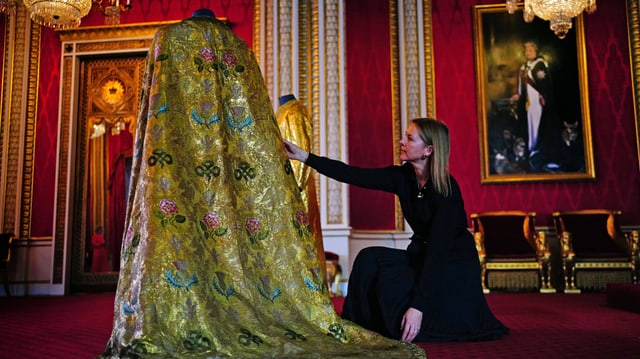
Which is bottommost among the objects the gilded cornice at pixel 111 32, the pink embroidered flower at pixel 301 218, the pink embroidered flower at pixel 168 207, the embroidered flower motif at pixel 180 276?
the embroidered flower motif at pixel 180 276

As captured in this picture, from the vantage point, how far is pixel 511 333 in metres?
3.23

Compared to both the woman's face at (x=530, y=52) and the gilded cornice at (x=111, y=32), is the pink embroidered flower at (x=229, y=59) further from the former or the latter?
the woman's face at (x=530, y=52)

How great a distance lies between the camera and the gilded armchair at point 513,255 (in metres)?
6.85

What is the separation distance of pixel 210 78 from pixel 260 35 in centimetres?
554

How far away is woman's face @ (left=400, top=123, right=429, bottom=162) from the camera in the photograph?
2990mm

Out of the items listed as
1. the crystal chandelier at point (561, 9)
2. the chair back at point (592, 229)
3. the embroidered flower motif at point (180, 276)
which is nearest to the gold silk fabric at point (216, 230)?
the embroidered flower motif at point (180, 276)

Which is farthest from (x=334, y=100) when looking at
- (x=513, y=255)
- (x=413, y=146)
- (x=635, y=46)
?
(x=413, y=146)

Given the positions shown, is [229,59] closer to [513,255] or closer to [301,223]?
[301,223]

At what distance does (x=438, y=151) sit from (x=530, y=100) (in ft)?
17.1

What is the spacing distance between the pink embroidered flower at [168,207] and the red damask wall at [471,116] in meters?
5.28

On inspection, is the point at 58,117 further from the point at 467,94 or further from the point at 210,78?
the point at 210,78

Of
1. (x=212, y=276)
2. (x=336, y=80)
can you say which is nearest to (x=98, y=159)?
(x=336, y=80)

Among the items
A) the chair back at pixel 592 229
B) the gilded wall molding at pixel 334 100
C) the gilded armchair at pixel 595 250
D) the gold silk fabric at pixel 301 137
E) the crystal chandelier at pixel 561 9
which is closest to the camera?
the gold silk fabric at pixel 301 137

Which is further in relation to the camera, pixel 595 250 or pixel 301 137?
pixel 595 250
